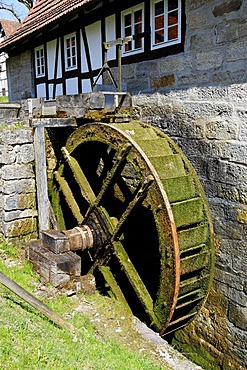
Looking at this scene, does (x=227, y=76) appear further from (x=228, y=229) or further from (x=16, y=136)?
(x=16, y=136)

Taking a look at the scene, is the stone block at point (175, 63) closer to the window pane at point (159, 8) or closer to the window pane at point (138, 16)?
the window pane at point (159, 8)

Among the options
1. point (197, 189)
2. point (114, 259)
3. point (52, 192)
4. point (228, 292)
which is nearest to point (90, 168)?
point (52, 192)

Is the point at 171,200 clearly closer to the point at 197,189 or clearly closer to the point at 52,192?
the point at 197,189

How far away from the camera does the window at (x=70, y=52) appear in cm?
671

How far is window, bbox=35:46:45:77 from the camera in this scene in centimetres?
797

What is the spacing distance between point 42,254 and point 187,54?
2.64m

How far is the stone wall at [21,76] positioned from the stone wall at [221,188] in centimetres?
470

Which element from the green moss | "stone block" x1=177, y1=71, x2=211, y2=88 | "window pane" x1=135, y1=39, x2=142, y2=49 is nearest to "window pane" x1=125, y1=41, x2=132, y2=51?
"window pane" x1=135, y1=39, x2=142, y2=49

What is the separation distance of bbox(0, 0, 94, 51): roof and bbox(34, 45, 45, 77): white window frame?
43 cm

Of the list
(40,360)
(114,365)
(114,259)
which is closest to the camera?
(40,360)

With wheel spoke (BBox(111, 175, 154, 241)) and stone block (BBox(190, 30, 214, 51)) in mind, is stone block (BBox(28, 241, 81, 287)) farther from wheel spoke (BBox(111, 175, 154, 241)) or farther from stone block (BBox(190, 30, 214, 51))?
stone block (BBox(190, 30, 214, 51))

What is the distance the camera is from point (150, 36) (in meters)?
4.88

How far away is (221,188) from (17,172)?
2.49 meters

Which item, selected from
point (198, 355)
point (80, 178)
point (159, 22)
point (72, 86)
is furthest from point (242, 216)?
point (72, 86)
